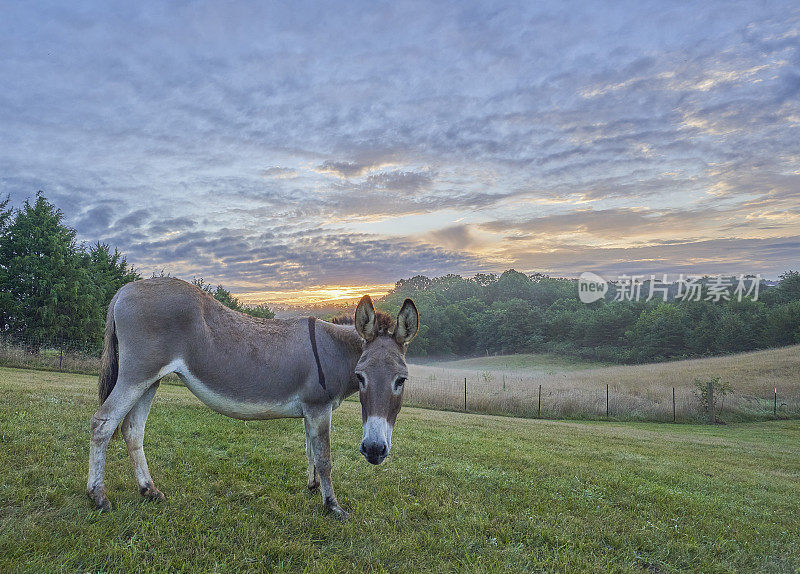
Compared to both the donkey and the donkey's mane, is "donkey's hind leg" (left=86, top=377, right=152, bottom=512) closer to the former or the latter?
the donkey

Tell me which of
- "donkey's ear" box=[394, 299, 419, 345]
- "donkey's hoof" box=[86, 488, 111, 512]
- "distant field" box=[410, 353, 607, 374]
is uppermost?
"donkey's ear" box=[394, 299, 419, 345]

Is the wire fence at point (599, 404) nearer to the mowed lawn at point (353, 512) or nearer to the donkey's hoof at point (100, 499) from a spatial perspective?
the mowed lawn at point (353, 512)

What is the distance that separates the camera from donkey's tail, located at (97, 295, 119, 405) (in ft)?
15.0

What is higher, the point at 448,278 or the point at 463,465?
the point at 448,278

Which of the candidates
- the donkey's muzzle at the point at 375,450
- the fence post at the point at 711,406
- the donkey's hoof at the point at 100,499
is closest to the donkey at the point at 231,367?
the donkey's hoof at the point at 100,499

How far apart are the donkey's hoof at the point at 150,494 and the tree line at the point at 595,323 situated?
2446 inches

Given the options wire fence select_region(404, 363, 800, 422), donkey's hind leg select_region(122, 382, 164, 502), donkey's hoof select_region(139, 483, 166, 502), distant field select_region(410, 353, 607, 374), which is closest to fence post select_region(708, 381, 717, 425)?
wire fence select_region(404, 363, 800, 422)

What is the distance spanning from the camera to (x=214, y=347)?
14.9ft

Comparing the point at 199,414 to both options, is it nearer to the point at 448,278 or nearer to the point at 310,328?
the point at 310,328

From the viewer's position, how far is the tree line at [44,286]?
33750 millimetres

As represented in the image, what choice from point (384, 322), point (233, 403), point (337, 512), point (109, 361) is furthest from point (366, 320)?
point (109, 361)

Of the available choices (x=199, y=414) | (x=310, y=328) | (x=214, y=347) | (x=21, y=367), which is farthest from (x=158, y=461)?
(x=21, y=367)

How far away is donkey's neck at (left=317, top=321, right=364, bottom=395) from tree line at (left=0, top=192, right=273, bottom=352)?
36.7 metres

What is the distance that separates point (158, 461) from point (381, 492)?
10.7ft
